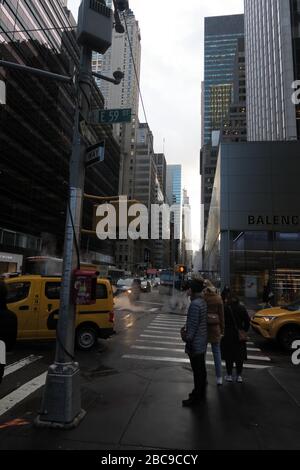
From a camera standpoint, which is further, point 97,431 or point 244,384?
point 244,384

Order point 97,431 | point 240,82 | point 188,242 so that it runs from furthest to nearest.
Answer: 1. point 188,242
2. point 240,82
3. point 97,431

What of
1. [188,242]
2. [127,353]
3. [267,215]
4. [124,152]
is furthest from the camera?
[188,242]

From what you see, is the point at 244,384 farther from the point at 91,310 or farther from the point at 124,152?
the point at 124,152

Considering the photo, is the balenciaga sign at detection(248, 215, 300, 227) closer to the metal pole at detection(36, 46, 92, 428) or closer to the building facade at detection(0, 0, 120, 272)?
the metal pole at detection(36, 46, 92, 428)

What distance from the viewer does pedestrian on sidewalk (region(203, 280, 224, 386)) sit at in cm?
716

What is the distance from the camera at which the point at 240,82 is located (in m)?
122

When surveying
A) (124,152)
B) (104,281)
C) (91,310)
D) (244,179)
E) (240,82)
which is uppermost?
(240,82)

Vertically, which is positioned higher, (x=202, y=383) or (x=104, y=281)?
(x=104, y=281)

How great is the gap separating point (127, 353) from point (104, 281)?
2197mm

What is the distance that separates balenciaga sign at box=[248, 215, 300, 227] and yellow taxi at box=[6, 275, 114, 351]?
17.4 m

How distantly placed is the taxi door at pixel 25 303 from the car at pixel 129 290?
65.9 feet

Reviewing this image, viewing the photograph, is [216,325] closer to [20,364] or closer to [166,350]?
[166,350]

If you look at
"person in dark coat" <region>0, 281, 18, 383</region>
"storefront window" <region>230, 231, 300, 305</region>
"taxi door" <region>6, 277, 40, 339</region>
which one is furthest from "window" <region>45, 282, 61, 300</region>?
"storefront window" <region>230, 231, 300, 305</region>

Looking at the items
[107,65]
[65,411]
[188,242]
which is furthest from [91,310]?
[188,242]
